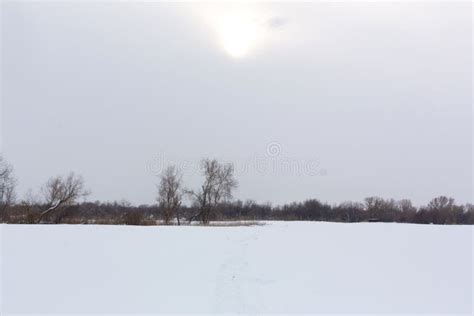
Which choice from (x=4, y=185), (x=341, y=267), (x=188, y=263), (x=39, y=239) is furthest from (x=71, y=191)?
(x=341, y=267)

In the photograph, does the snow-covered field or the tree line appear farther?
the tree line

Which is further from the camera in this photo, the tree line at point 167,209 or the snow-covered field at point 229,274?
the tree line at point 167,209

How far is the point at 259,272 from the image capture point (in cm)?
999

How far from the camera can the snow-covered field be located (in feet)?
25.3

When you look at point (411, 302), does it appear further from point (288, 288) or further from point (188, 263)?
point (188, 263)

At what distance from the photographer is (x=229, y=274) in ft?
32.0

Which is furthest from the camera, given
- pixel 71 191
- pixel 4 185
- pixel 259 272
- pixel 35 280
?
pixel 4 185

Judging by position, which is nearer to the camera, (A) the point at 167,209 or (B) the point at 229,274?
(B) the point at 229,274

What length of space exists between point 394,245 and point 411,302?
5431 mm

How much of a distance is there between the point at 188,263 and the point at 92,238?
481 cm

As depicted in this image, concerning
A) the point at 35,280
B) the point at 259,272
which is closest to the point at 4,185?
the point at 35,280

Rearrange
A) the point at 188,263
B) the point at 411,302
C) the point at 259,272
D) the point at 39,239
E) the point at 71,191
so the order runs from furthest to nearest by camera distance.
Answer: the point at 71,191 → the point at 39,239 → the point at 188,263 → the point at 259,272 → the point at 411,302

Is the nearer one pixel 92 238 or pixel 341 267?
pixel 341 267

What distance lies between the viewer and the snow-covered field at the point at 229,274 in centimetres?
771
